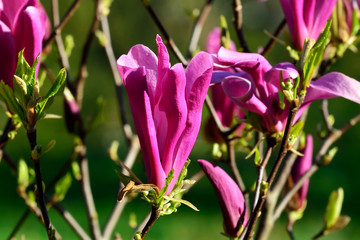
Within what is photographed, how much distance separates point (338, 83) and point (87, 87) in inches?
303

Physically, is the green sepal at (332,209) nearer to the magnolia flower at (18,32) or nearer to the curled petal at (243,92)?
the curled petal at (243,92)

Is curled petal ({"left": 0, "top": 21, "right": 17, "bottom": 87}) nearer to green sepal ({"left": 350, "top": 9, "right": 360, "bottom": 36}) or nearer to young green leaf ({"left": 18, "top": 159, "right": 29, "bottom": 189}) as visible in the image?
young green leaf ({"left": 18, "top": 159, "right": 29, "bottom": 189})

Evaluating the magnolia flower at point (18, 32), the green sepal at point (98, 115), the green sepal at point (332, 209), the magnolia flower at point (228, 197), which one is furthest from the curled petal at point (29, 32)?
the green sepal at point (332, 209)

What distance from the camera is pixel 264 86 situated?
67 centimetres

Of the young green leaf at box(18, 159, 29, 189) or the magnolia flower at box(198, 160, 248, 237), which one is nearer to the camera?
the magnolia flower at box(198, 160, 248, 237)

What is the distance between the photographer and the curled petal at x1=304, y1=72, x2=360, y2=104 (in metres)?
0.58

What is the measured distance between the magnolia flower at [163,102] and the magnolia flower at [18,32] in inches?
4.9

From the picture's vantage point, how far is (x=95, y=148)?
8.41 m

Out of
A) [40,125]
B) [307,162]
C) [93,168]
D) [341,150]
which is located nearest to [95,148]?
[40,125]

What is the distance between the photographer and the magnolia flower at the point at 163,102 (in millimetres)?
547

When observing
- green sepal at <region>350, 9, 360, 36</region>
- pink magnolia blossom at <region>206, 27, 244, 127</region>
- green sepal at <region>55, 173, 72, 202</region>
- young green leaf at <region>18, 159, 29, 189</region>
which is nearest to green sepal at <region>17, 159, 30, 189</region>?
young green leaf at <region>18, 159, 29, 189</region>

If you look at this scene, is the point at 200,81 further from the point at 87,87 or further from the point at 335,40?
the point at 87,87

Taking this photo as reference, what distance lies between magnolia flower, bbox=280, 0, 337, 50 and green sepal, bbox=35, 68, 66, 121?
0.35 metres

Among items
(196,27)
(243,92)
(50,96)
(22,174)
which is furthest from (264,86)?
(196,27)
